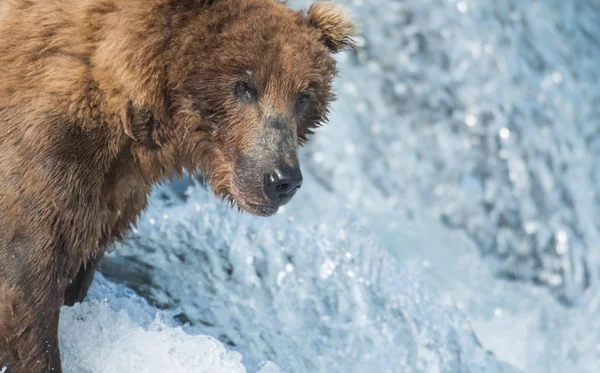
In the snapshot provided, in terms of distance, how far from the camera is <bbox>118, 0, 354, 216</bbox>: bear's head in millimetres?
3988

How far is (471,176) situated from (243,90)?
202 inches

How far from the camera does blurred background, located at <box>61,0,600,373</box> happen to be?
24.2ft

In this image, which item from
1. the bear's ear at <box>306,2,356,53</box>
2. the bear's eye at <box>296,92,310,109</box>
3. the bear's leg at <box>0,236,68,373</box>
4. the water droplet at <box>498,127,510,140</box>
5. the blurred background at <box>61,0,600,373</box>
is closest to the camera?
the bear's leg at <box>0,236,68,373</box>

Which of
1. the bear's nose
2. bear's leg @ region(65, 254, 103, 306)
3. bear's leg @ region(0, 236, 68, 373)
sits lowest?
bear's leg @ region(65, 254, 103, 306)

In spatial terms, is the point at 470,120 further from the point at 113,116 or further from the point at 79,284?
the point at 113,116

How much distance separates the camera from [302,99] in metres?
4.23

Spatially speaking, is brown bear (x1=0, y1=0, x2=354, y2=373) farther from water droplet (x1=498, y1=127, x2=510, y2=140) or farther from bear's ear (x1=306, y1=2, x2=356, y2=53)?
water droplet (x1=498, y1=127, x2=510, y2=140)

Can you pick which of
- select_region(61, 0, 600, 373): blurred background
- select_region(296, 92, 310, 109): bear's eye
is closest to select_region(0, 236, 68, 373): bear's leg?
select_region(296, 92, 310, 109): bear's eye

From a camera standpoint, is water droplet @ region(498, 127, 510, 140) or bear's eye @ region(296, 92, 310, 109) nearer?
bear's eye @ region(296, 92, 310, 109)

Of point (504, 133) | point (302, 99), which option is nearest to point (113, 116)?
point (302, 99)

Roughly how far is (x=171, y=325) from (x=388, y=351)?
1.23m

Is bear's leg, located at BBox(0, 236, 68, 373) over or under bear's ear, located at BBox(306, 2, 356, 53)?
under

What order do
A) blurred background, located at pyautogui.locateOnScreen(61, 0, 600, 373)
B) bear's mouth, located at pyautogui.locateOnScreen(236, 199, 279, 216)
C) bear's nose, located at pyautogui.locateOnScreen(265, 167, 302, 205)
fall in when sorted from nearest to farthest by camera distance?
bear's nose, located at pyautogui.locateOnScreen(265, 167, 302, 205) < bear's mouth, located at pyautogui.locateOnScreen(236, 199, 279, 216) < blurred background, located at pyautogui.locateOnScreen(61, 0, 600, 373)

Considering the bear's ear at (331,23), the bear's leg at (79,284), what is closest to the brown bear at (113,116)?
the bear's ear at (331,23)
